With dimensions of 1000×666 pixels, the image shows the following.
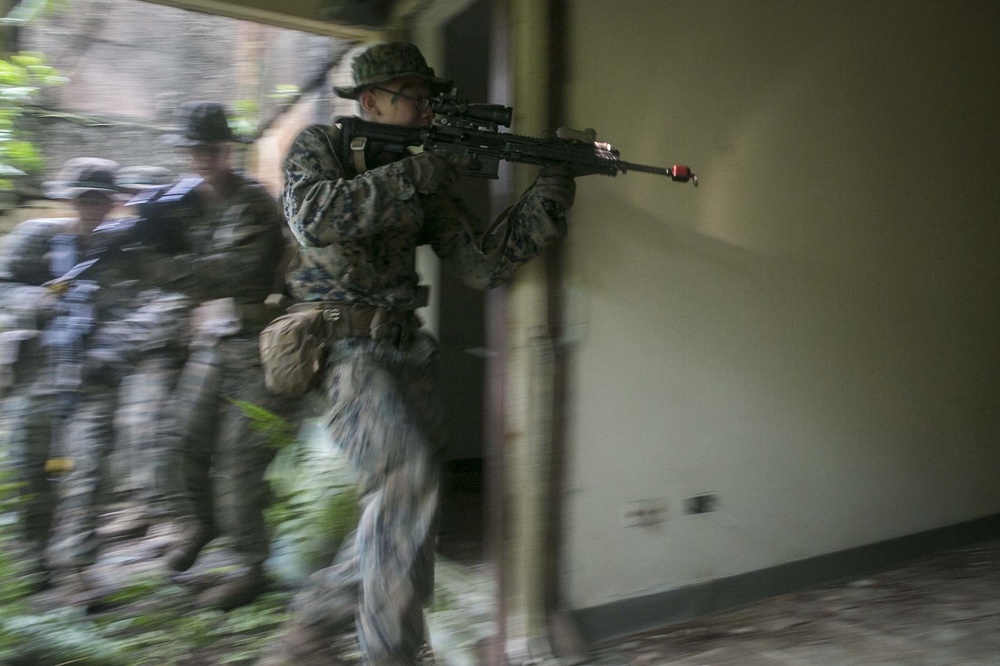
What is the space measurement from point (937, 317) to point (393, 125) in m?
2.73

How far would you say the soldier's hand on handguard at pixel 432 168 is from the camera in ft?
7.98

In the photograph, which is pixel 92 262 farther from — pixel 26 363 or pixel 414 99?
pixel 414 99

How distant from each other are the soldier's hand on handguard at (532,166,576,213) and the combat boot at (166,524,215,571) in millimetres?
2087

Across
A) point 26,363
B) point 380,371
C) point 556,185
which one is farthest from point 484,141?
point 26,363

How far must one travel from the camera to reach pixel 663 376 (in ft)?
9.41

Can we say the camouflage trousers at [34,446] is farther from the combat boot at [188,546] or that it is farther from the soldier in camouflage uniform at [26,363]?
the combat boot at [188,546]

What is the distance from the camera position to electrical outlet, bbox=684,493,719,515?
115 inches

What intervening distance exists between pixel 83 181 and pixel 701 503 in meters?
3.06

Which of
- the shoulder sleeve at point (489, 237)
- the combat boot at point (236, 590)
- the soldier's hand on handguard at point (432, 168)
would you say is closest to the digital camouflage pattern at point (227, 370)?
the combat boot at point (236, 590)

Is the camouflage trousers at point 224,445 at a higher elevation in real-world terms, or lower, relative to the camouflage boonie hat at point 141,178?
lower

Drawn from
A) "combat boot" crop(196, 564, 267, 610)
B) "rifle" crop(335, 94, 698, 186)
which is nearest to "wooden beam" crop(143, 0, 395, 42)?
"rifle" crop(335, 94, 698, 186)

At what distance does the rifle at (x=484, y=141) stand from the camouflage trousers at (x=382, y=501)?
654mm

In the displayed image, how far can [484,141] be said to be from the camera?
2.46 meters

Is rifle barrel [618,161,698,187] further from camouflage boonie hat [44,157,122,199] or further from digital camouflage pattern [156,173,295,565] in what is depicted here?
camouflage boonie hat [44,157,122,199]
